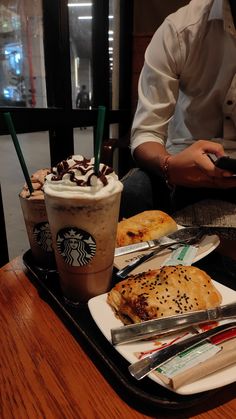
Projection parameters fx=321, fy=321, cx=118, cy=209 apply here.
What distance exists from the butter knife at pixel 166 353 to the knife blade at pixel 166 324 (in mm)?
33

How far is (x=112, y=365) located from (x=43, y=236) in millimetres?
416

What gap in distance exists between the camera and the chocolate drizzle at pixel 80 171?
689 mm

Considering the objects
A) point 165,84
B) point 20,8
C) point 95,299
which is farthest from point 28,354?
point 20,8

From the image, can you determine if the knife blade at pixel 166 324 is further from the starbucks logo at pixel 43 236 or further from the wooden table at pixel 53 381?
the starbucks logo at pixel 43 236

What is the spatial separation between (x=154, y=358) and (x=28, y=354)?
257 millimetres

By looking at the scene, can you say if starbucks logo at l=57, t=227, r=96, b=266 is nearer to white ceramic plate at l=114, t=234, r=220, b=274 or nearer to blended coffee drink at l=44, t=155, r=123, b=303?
blended coffee drink at l=44, t=155, r=123, b=303

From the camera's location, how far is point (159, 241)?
104 cm

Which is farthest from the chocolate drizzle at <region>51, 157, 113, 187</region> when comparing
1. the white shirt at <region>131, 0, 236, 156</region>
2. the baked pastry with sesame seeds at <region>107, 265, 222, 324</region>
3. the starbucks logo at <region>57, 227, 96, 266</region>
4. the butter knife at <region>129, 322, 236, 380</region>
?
the white shirt at <region>131, 0, 236, 156</region>

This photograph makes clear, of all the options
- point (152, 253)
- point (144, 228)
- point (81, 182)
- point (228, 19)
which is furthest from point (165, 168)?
point (81, 182)

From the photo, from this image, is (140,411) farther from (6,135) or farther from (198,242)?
(6,135)

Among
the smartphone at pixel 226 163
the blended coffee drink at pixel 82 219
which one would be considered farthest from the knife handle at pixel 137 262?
the smartphone at pixel 226 163

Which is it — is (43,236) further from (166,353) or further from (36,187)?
(166,353)

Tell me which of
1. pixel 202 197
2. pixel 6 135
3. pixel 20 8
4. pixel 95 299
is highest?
pixel 20 8

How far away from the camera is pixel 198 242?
1.05 metres
